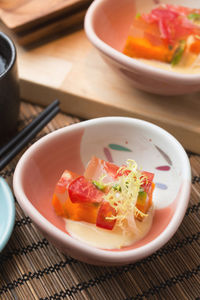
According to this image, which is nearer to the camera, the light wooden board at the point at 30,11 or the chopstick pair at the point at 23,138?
the chopstick pair at the point at 23,138

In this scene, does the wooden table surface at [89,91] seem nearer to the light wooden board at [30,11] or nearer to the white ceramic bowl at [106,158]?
the light wooden board at [30,11]

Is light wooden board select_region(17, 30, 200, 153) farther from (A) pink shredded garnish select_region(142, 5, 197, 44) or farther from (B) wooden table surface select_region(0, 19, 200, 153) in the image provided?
(A) pink shredded garnish select_region(142, 5, 197, 44)

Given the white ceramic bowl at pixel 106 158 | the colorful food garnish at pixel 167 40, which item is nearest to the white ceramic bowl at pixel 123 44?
the colorful food garnish at pixel 167 40

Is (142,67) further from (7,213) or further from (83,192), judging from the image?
(7,213)

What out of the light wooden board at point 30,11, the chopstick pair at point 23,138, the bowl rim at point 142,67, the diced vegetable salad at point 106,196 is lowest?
the chopstick pair at point 23,138

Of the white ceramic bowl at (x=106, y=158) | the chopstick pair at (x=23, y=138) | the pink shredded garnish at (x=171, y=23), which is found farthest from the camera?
the pink shredded garnish at (x=171, y=23)

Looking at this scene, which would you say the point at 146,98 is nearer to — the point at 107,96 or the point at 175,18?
the point at 107,96

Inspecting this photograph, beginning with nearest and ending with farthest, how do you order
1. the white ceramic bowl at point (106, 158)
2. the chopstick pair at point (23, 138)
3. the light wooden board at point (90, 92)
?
the white ceramic bowl at point (106, 158) < the chopstick pair at point (23, 138) < the light wooden board at point (90, 92)
